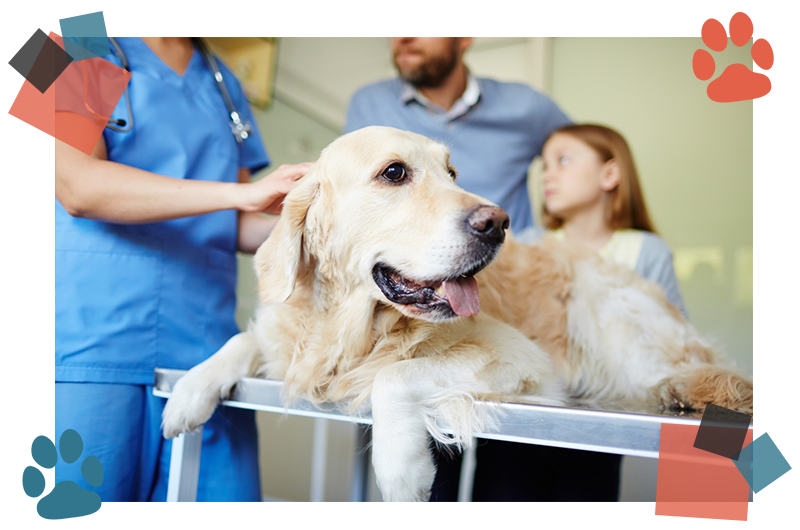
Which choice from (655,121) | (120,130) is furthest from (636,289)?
(655,121)

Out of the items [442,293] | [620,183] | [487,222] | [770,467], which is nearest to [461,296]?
[442,293]

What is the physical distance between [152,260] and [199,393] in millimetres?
365

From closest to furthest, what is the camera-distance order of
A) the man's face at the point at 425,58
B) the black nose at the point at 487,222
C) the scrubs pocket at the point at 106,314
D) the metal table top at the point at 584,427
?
the metal table top at the point at 584,427, the black nose at the point at 487,222, the scrubs pocket at the point at 106,314, the man's face at the point at 425,58

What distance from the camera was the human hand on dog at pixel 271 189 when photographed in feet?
3.06

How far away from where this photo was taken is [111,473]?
994 millimetres

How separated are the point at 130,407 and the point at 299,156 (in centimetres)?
165

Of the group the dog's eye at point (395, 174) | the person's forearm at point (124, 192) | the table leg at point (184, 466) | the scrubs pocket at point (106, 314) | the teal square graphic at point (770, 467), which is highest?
the dog's eye at point (395, 174)

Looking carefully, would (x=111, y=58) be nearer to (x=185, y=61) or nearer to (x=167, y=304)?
(x=185, y=61)

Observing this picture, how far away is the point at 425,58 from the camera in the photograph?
5.59 feet

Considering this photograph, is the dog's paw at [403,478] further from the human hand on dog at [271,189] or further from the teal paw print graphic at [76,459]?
the teal paw print graphic at [76,459]

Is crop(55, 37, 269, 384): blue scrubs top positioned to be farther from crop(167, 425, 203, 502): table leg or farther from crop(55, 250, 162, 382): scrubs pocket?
crop(167, 425, 203, 502): table leg

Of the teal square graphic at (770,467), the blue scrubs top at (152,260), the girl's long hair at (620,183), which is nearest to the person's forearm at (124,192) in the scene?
the blue scrubs top at (152,260)

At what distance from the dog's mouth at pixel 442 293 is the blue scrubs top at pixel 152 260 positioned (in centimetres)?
57

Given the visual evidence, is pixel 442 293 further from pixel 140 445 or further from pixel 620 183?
pixel 620 183
